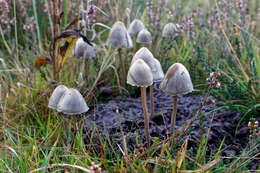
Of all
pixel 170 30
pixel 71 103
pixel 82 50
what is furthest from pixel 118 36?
pixel 71 103

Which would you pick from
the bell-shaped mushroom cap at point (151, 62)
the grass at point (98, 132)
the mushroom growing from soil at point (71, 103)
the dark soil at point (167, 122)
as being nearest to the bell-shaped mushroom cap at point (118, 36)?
the grass at point (98, 132)

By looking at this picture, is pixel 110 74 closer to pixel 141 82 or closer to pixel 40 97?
pixel 40 97

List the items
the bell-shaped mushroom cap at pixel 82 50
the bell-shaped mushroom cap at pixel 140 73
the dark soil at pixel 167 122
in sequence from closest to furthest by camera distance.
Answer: the bell-shaped mushroom cap at pixel 140 73, the dark soil at pixel 167 122, the bell-shaped mushroom cap at pixel 82 50

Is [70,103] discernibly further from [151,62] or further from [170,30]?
[170,30]

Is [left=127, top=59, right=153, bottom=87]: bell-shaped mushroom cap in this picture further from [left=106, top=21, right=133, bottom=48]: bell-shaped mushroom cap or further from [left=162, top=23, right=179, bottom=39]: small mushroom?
[left=162, top=23, right=179, bottom=39]: small mushroom

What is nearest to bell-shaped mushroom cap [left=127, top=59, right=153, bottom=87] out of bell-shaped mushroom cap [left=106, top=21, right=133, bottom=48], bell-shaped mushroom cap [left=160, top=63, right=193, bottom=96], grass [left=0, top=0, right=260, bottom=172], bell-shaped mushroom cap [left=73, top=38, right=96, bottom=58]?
bell-shaped mushroom cap [left=160, top=63, right=193, bottom=96]

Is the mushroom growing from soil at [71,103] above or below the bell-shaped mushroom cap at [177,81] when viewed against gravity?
below

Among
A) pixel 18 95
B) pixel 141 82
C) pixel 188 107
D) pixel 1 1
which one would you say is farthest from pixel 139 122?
pixel 1 1

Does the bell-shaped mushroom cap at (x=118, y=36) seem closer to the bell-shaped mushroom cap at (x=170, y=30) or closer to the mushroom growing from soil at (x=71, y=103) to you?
the bell-shaped mushroom cap at (x=170, y=30)

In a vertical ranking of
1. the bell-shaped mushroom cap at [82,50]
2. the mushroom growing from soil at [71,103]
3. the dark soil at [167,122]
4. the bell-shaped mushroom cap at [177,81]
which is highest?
the bell-shaped mushroom cap at [82,50]
